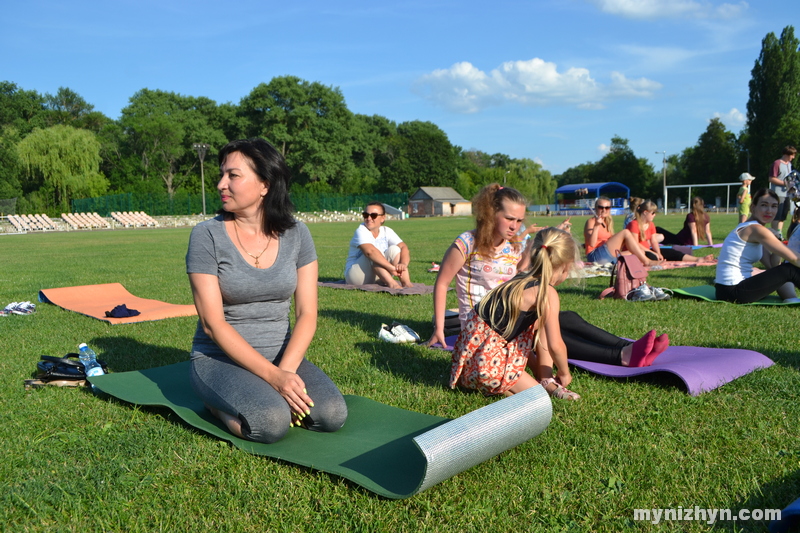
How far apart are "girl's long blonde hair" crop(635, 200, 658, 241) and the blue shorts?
696 millimetres

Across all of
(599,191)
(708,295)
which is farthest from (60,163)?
(599,191)

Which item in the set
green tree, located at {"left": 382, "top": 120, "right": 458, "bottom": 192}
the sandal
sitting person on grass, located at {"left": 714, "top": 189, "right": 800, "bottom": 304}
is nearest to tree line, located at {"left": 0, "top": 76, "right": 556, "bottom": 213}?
green tree, located at {"left": 382, "top": 120, "right": 458, "bottom": 192}

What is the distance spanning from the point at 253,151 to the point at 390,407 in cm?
173

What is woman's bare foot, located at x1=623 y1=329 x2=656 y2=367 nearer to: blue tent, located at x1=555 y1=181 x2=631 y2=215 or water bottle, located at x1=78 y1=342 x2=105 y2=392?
water bottle, located at x1=78 y1=342 x2=105 y2=392

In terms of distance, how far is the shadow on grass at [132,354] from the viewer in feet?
16.4

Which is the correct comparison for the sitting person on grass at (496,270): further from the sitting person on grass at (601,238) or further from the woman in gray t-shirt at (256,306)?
the sitting person on grass at (601,238)

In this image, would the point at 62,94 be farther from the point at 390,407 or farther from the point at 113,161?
the point at 390,407

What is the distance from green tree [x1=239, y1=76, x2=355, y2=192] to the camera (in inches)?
2479

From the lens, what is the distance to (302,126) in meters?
64.3

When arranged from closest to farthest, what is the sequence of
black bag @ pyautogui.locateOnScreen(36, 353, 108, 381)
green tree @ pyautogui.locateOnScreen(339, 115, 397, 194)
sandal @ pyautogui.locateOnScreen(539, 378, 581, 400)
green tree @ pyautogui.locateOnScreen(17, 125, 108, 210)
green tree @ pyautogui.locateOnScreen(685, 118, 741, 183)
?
sandal @ pyautogui.locateOnScreen(539, 378, 581, 400)
black bag @ pyautogui.locateOnScreen(36, 353, 108, 381)
green tree @ pyautogui.locateOnScreen(17, 125, 108, 210)
green tree @ pyautogui.locateOnScreen(339, 115, 397, 194)
green tree @ pyautogui.locateOnScreen(685, 118, 741, 183)

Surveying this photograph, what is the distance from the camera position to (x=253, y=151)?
3521mm

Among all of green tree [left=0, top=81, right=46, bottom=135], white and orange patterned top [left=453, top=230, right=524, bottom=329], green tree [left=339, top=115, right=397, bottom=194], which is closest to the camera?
white and orange patterned top [left=453, top=230, right=524, bottom=329]

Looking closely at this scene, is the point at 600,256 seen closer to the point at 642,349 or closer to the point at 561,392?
the point at 642,349

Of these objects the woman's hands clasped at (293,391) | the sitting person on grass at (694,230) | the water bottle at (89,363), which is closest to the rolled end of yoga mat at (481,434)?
the woman's hands clasped at (293,391)
